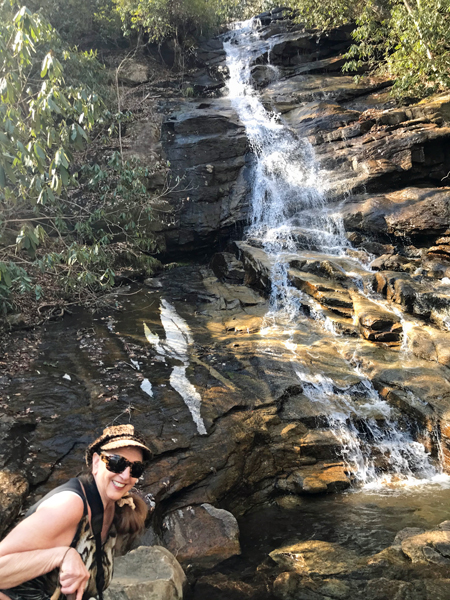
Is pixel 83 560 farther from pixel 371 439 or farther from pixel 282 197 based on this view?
pixel 282 197

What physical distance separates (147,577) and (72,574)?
110 inches

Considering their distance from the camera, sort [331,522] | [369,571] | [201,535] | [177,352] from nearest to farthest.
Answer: [369,571], [201,535], [331,522], [177,352]

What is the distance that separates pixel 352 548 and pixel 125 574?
105 inches

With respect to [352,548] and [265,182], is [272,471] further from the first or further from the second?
[265,182]

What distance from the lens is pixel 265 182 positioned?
16234 millimetres

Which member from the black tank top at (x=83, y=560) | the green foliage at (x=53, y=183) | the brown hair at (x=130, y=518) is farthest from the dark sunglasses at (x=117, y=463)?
the green foliage at (x=53, y=183)

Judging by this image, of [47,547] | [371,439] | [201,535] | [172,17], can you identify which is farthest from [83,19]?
[47,547]

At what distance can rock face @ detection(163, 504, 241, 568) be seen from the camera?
485cm

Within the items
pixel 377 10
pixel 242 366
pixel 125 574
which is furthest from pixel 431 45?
pixel 125 574

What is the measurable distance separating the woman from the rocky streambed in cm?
257

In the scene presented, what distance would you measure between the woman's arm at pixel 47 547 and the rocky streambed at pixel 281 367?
2886mm

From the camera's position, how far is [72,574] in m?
1.49

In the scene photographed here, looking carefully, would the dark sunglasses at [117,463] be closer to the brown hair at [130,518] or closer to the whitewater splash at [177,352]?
the brown hair at [130,518]

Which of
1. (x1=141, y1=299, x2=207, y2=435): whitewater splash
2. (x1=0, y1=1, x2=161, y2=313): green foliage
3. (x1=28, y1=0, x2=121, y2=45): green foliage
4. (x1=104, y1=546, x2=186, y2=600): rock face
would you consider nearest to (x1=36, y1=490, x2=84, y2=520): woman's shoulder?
(x1=104, y1=546, x2=186, y2=600): rock face
